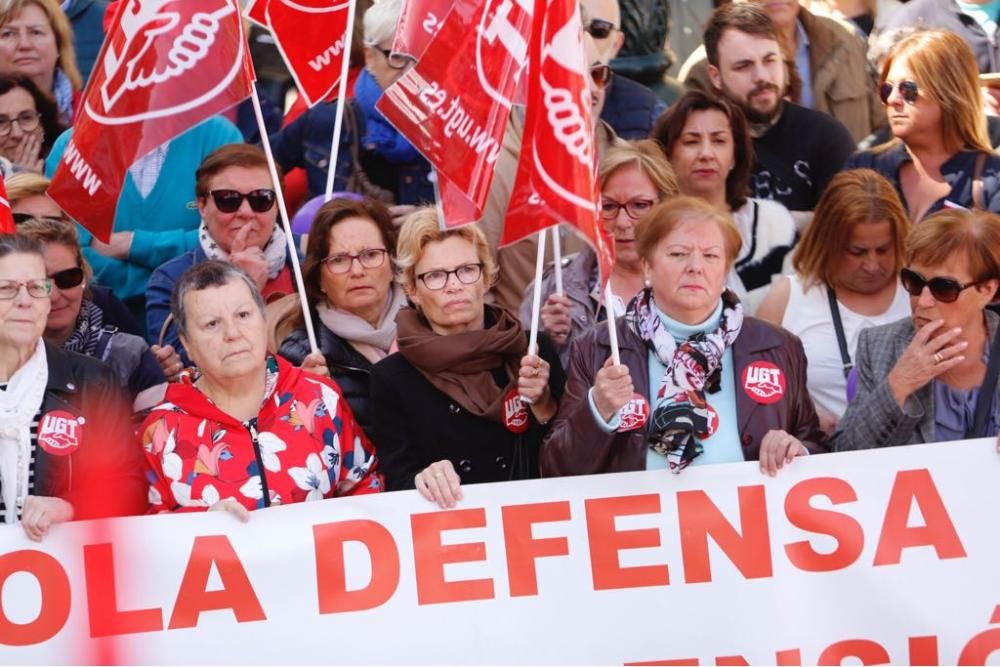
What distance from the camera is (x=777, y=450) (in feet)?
Answer: 17.7

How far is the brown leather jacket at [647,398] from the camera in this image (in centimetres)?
541

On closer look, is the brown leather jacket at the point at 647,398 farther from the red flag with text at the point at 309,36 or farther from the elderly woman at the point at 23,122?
the elderly woman at the point at 23,122

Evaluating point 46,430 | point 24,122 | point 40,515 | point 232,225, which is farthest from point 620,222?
point 24,122

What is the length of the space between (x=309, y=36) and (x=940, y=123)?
2347 millimetres

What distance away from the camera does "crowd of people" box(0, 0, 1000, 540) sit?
540 centimetres

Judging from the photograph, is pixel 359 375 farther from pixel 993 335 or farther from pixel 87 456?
pixel 993 335

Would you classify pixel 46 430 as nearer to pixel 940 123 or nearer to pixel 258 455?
pixel 258 455

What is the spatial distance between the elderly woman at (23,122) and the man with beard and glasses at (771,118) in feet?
8.98

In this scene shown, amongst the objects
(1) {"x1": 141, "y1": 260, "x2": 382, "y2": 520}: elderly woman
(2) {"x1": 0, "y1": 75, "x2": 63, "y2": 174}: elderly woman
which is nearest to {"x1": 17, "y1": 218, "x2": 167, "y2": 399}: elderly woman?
(1) {"x1": 141, "y1": 260, "x2": 382, "y2": 520}: elderly woman

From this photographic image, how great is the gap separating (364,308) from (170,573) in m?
1.37

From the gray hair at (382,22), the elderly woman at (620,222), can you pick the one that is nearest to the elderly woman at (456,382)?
the elderly woman at (620,222)

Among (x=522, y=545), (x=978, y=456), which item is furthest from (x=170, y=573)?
(x=978, y=456)

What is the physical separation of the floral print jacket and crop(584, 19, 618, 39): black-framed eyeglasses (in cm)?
259

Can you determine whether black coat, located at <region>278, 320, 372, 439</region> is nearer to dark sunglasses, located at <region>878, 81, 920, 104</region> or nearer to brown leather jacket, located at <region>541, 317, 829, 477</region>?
brown leather jacket, located at <region>541, 317, 829, 477</region>
